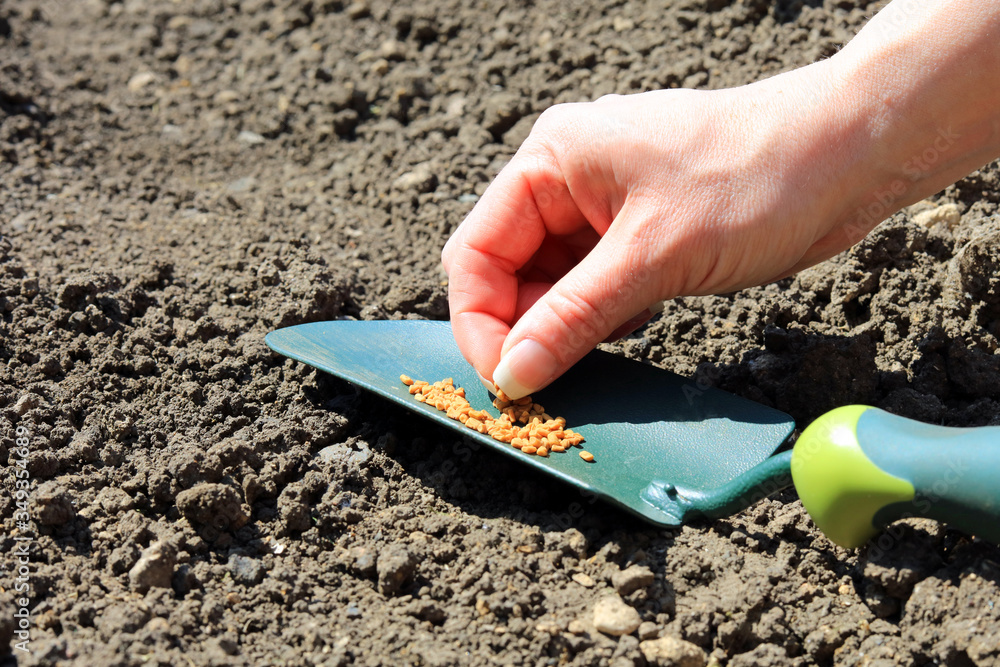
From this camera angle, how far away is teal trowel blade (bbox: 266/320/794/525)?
184 cm

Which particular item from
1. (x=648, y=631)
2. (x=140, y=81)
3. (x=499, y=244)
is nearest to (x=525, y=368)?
(x=499, y=244)

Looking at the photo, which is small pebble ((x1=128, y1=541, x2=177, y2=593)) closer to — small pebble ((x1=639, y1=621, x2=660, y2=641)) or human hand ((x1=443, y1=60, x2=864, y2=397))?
human hand ((x1=443, y1=60, x2=864, y2=397))

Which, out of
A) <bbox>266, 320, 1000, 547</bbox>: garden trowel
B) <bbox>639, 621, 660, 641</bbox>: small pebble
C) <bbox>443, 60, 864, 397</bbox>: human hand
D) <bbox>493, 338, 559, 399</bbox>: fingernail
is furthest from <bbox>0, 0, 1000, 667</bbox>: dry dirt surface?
<bbox>443, 60, 864, 397</bbox>: human hand

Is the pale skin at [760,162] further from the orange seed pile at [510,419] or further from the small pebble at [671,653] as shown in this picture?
the small pebble at [671,653]

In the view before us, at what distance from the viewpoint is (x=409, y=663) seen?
5.02 ft

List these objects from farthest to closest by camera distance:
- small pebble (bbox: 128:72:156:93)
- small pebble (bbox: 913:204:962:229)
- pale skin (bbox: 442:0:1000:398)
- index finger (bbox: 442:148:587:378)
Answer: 1. small pebble (bbox: 128:72:156:93)
2. small pebble (bbox: 913:204:962:229)
3. index finger (bbox: 442:148:587:378)
4. pale skin (bbox: 442:0:1000:398)

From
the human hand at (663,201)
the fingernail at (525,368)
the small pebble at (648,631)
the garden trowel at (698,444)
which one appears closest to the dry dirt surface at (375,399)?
the small pebble at (648,631)

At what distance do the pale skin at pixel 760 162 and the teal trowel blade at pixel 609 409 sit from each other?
0.68ft

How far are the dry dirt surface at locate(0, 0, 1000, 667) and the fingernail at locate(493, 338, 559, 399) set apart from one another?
21 centimetres

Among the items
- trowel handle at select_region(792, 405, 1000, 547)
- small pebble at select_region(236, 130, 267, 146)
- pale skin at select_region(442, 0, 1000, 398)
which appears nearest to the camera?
trowel handle at select_region(792, 405, 1000, 547)

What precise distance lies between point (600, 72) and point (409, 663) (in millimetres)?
2507

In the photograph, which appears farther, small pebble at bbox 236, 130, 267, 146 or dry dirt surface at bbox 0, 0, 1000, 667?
small pebble at bbox 236, 130, 267, 146

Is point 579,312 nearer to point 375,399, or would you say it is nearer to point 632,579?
point 632,579

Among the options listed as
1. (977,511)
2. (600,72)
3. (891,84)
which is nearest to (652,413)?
(977,511)
